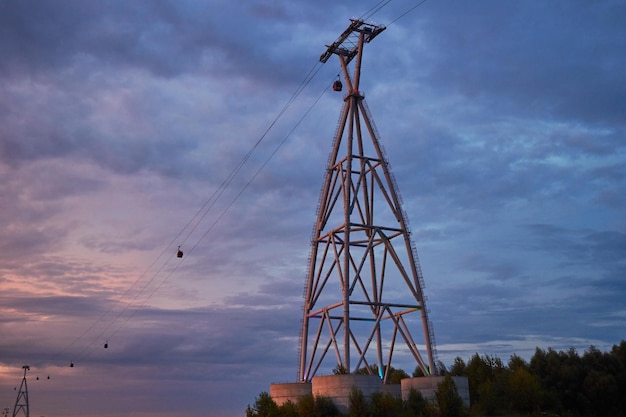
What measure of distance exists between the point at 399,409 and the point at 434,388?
307 cm

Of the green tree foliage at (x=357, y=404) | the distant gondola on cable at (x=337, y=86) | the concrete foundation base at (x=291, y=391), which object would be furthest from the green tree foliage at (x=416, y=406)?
the distant gondola on cable at (x=337, y=86)

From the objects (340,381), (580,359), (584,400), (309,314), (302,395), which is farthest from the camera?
(580,359)

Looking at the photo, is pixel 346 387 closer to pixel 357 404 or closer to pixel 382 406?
pixel 357 404

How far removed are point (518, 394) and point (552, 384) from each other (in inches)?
411

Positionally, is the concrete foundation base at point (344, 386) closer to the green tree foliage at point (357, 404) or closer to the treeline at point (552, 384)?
the green tree foliage at point (357, 404)

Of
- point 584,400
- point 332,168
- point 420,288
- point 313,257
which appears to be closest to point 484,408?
point 420,288

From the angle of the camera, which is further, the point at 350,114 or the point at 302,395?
the point at 350,114

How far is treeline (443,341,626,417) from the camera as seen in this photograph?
153 ft

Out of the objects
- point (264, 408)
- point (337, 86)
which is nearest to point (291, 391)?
point (264, 408)

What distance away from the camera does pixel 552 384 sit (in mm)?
55219

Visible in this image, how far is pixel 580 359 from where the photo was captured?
57.7 meters

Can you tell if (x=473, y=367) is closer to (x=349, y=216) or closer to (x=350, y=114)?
(x=349, y=216)

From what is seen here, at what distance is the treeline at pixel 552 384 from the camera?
4669cm

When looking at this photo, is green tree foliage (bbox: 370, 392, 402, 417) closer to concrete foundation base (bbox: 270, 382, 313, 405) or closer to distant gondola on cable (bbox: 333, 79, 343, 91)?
concrete foundation base (bbox: 270, 382, 313, 405)
